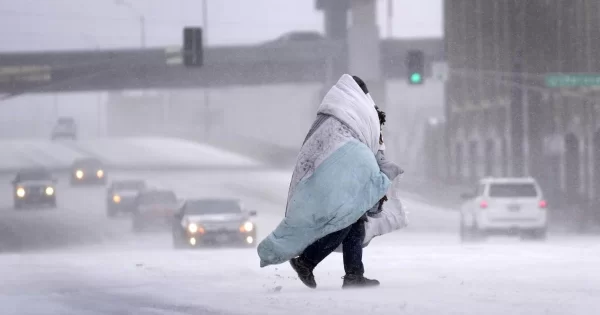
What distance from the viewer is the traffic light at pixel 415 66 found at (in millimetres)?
37156

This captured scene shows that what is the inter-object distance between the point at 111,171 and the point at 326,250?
7590cm

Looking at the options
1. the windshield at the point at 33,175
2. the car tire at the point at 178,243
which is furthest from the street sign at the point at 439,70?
the windshield at the point at 33,175

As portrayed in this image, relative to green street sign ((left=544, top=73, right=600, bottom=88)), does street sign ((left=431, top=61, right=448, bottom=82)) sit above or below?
above

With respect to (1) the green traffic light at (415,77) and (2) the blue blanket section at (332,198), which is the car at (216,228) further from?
(2) the blue blanket section at (332,198)

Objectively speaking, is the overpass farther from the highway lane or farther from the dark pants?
the dark pants

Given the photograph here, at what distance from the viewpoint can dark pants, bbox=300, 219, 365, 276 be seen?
8.91m

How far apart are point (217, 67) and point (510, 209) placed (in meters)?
62.5

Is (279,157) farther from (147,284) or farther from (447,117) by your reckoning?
(147,284)

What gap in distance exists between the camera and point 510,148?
73250 millimetres

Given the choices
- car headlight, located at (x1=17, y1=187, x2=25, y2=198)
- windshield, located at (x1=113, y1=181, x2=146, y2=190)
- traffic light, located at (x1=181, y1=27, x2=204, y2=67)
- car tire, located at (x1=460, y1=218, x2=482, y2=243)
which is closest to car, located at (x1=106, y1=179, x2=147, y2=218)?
windshield, located at (x1=113, y1=181, x2=146, y2=190)

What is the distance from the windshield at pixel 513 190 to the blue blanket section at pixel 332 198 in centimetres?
2146

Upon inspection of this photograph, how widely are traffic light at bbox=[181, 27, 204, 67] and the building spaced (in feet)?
36.2

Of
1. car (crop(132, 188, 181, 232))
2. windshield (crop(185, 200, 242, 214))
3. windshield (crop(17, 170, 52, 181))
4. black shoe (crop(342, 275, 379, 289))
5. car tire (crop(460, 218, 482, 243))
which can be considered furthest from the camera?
windshield (crop(17, 170, 52, 181))

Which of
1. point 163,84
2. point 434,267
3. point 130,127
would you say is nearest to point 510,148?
point 163,84
